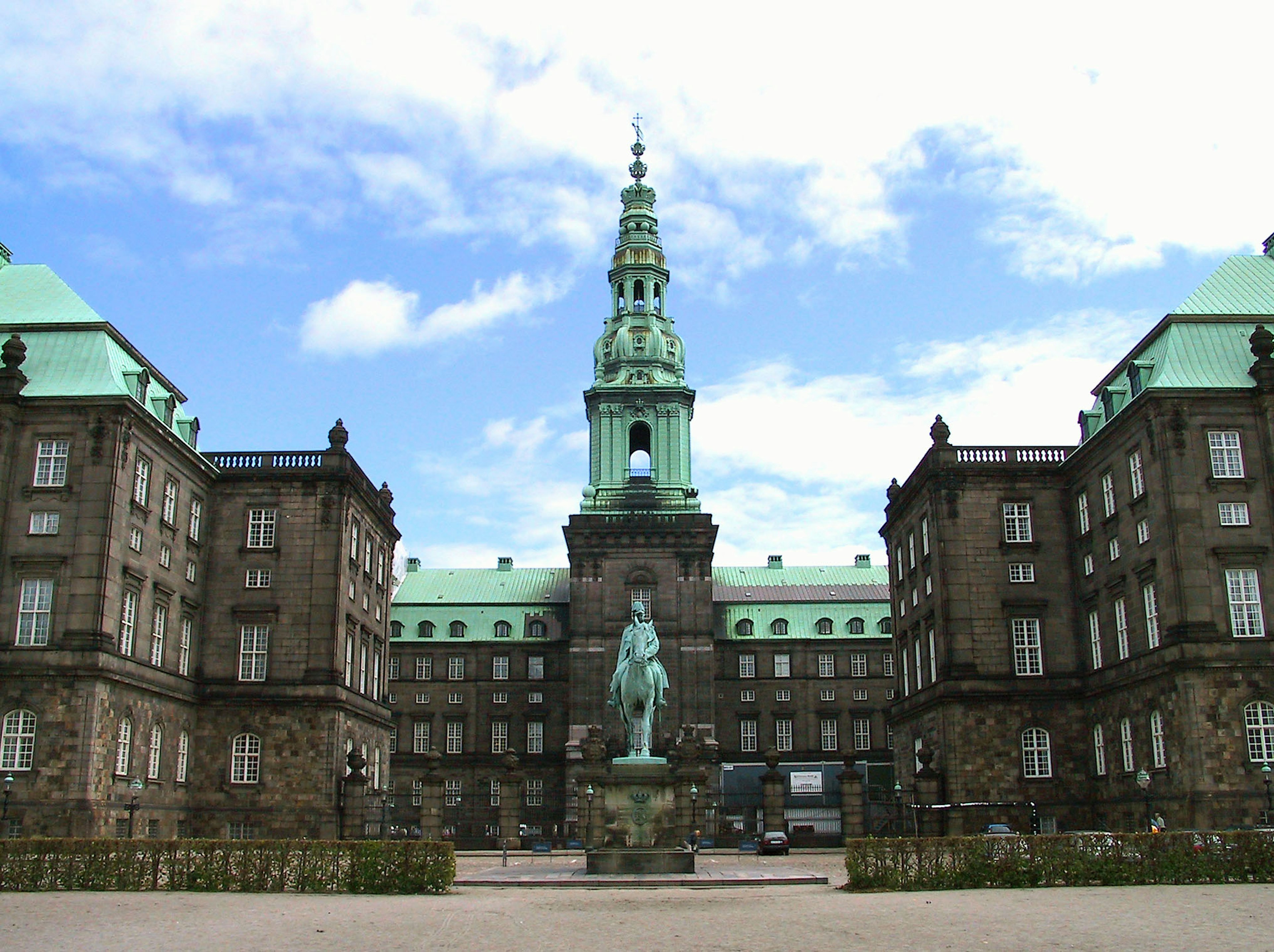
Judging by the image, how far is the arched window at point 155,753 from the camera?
57875 mm

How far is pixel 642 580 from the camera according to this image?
99.9 metres

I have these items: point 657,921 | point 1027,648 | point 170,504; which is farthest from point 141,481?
point 1027,648

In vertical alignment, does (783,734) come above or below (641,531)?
below

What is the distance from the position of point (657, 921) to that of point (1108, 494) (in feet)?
136

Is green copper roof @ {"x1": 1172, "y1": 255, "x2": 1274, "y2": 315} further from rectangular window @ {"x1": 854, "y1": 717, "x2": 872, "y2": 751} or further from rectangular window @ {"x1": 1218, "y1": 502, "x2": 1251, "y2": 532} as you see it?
rectangular window @ {"x1": 854, "y1": 717, "x2": 872, "y2": 751}

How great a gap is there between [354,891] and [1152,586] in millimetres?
38190

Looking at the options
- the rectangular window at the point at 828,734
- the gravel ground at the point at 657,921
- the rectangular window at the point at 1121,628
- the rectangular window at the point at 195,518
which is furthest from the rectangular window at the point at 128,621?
the rectangular window at the point at 828,734

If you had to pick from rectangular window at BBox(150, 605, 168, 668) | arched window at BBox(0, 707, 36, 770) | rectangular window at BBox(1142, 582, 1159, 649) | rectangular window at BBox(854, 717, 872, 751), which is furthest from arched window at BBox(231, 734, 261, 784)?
rectangular window at BBox(854, 717, 872, 751)

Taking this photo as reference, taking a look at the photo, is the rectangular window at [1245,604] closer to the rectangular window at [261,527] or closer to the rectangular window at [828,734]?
the rectangular window at [261,527]

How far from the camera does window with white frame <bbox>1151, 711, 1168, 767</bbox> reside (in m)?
54.1

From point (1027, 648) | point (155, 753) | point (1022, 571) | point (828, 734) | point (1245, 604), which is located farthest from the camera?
point (828, 734)

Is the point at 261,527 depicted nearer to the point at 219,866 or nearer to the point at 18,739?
the point at 18,739

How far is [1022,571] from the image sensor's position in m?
66.0

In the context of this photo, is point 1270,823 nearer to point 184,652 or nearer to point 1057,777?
point 1057,777
